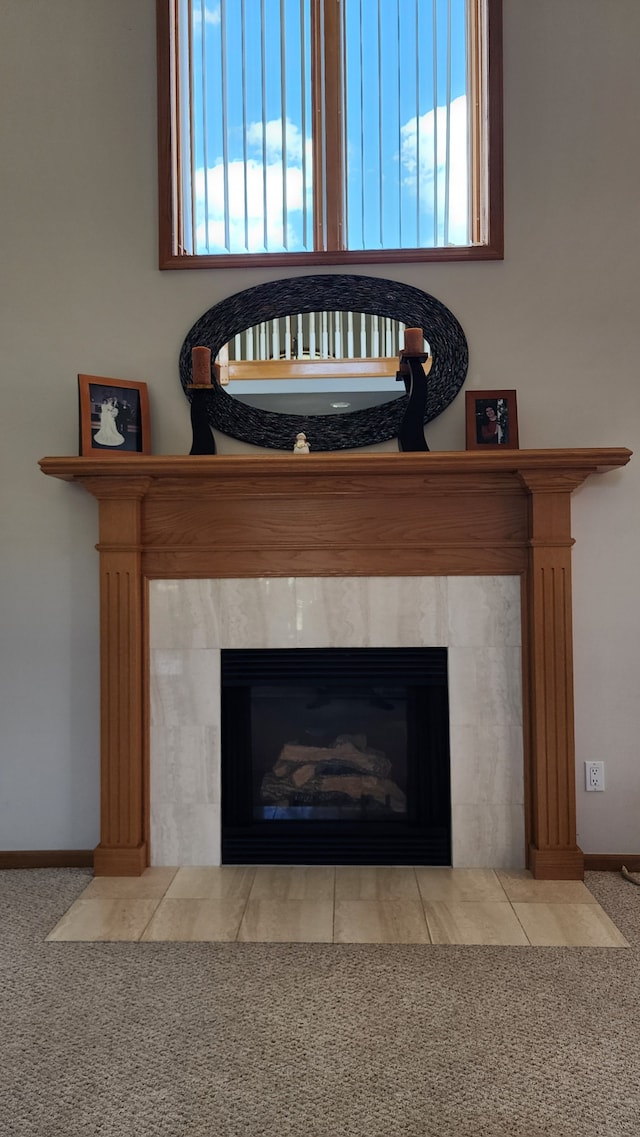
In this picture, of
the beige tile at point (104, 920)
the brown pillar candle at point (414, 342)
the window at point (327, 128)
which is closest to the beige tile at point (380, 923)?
the beige tile at point (104, 920)

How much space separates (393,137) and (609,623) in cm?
190

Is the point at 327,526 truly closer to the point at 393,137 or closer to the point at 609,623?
the point at 609,623

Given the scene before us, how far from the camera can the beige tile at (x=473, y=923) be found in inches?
92.3

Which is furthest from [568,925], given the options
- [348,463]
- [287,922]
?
[348,463]

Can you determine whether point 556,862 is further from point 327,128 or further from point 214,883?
point 327,128

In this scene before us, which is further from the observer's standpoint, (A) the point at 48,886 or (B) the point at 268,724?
(B) the point at 268,724

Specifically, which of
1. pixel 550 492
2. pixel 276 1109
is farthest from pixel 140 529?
pixel 276 1109

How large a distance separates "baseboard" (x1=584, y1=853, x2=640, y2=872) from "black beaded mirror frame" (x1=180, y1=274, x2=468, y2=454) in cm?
164

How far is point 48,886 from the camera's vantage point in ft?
9.20

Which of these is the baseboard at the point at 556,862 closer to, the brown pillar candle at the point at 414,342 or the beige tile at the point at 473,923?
the beige tile at the point at 473,923

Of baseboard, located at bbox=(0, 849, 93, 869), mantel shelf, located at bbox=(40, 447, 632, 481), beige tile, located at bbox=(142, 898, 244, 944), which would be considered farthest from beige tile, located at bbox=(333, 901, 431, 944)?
mantel shelf, located at bbox=(40, 447, 632, 481)

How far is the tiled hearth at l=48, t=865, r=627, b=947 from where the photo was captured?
238 cm

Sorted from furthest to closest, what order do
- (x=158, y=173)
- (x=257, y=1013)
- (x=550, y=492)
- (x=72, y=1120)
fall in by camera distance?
(x=158, y=173), (x=550, y=492), (x=257, y=1013), (x=72, y=1120)

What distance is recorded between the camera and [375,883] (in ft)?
8.94
